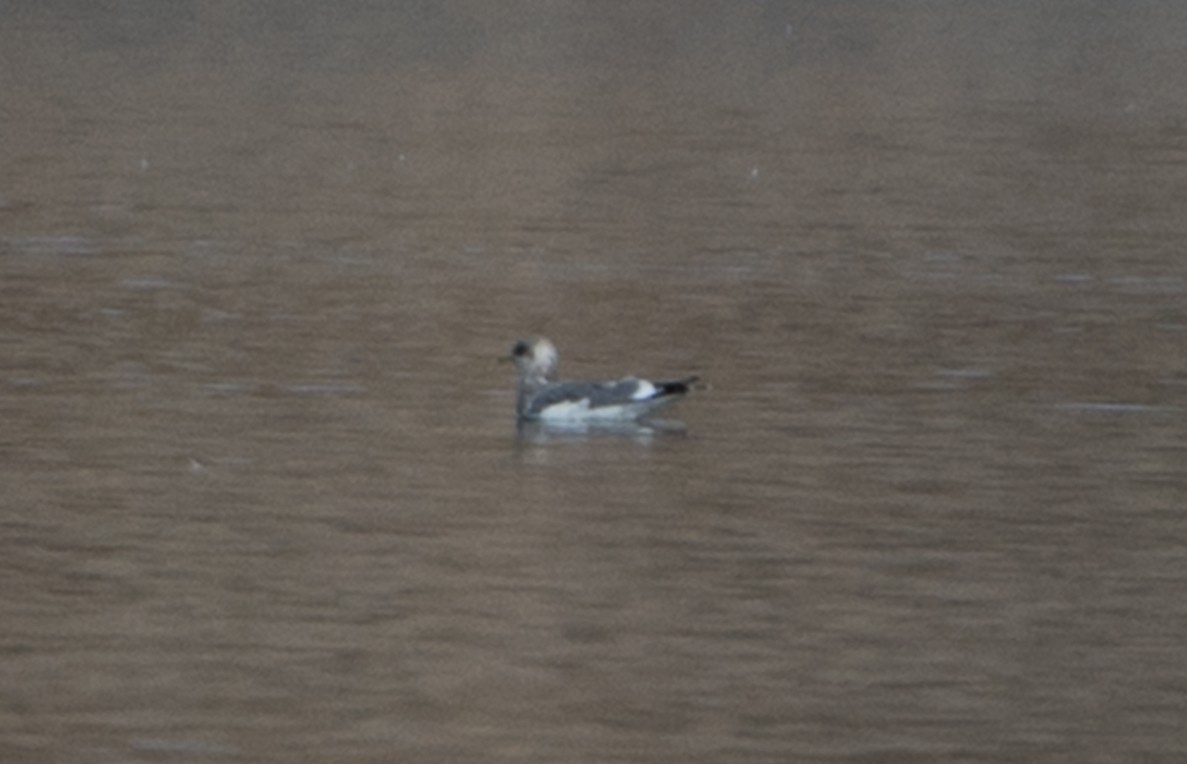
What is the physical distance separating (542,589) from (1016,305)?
9137 millimetres

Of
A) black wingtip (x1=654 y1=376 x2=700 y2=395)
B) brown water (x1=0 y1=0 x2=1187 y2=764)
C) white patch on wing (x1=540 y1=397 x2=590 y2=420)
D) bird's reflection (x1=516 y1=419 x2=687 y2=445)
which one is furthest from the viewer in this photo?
white patch on wing (x1=540 y1=397 x2=590 y2=420)

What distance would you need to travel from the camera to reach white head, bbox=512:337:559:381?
52.5 ft

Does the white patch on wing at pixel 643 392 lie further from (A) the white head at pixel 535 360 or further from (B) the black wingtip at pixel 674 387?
→ (A) the white head at pixel 535 360

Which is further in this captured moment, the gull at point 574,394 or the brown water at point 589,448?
the gull at point 574,394

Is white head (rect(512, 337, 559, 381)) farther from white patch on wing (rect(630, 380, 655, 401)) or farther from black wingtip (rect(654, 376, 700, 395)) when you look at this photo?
black wingtip (rect(654, 376, 700, 395))

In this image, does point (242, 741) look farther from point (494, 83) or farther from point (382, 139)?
point (494, 83)

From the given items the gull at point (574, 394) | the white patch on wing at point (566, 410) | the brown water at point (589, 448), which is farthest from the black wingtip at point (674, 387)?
the white patch on wing at point (566, 410)

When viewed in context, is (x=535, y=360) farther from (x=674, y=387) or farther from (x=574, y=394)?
(x=674, y=387)

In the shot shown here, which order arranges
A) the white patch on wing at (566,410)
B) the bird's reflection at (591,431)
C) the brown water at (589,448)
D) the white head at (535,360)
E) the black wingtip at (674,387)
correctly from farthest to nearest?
the white head at (535,360), the white patch on wing at (566,410), the bird's reflection at (591,431), the black wingtip at (674,387), the brown water at (589,448)

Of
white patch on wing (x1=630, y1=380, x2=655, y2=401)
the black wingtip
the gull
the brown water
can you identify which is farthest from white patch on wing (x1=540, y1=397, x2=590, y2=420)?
the black wingtip

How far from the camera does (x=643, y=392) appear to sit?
15672 mm

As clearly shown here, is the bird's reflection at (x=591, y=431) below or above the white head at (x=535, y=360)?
below

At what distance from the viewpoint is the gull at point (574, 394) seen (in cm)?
1569

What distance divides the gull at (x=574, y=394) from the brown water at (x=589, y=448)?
187 millimetres
